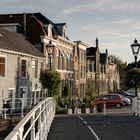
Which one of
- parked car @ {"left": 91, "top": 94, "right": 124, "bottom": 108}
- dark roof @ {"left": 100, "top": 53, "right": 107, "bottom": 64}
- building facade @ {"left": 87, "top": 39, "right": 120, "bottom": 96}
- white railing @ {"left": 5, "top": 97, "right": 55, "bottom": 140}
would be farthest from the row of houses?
dark roof @ {"left": 100, "top": 53, "right": 107, "bottom": 64}

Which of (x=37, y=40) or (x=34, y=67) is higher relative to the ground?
(x=37, y=40)

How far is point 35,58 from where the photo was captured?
45.1 meters

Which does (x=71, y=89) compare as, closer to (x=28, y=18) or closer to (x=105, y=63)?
(x=28, y=18)

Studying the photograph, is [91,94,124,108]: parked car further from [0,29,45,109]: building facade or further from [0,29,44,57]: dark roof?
[0,29,44,57]: dark roof

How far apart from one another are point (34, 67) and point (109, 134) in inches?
1194

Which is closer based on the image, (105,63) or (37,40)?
(37,40)

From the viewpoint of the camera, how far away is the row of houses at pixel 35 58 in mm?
38312

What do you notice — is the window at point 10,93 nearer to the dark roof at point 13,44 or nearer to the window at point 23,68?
the window at point 23,68

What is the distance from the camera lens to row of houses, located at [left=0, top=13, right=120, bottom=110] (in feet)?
126

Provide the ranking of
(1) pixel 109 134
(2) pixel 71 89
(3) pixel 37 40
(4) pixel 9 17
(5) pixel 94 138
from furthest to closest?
(2) pixel 71 89
(4) pixel 9 17
(3) pixel 37 40
(1) pixel 109 134
(5) pixel 94 138

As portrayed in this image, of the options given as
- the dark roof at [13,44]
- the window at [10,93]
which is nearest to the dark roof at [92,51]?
the dark roof at [13,44]

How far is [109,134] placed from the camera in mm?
15523

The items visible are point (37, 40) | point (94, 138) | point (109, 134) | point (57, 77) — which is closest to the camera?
point (94, 138)

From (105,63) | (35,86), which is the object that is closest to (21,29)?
(35,86)
